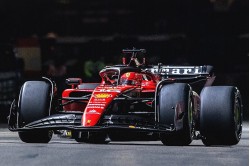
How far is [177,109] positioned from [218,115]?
31.1 inches

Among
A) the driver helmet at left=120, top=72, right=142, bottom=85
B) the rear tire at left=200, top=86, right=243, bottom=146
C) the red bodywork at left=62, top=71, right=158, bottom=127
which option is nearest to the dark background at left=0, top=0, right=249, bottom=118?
the red bodywork at left=62, top=71, right=158, bottom=127

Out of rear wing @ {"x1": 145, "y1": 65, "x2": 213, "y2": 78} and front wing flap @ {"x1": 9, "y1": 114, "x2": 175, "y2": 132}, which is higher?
rear wing @ {"x1": 145, "y1": 65, "x2": 213, "y2": 78}

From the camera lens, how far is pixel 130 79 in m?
18.3

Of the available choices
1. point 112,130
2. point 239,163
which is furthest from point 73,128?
point 239,163

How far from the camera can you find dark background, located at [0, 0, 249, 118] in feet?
118

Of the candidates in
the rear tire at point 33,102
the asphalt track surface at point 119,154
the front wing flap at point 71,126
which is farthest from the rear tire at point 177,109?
the rear tire at point 33,102

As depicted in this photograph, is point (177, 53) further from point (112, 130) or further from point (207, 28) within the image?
point (112, 130)

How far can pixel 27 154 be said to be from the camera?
16.1 m

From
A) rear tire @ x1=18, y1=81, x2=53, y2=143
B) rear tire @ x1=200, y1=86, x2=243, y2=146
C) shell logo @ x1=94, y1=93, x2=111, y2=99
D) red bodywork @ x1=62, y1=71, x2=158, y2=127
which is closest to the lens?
red bodywork @ x1=62, y1=71, x2=158, y2=127

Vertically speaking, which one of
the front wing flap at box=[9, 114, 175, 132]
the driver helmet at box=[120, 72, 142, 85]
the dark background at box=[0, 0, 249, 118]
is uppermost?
the dark background at box=[0, 0, 249, 118]

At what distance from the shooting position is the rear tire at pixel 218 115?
17344 millimetres

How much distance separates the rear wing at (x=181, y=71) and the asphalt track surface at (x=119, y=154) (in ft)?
3.94

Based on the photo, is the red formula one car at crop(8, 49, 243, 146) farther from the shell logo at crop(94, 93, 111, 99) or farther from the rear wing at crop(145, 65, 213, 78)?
the rear wing at crop(145, 65, 213, 78)

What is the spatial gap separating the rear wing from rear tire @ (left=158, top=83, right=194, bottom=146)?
2163mm
